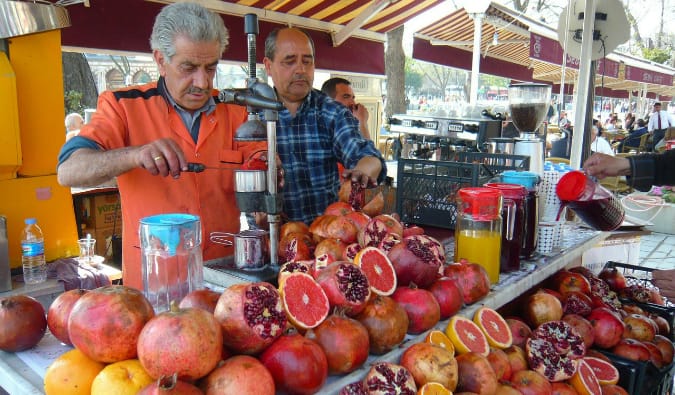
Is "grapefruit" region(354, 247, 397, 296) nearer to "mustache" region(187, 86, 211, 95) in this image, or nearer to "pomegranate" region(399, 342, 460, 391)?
"pomegranate" region(399, 342, 460, 391)

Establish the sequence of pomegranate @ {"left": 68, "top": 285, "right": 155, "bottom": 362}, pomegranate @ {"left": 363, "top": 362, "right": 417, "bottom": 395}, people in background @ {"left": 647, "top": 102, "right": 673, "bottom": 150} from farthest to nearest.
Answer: people in background @ {"left": 647, "top": 102, "right": 673, "bottom": 150}
pomegranate @ {"left": 363, "top": 362, "right": 417, "bottom": 395}
pomegranate @ {"left": 68, "top": 285, "right": 155, "bottom": 362}

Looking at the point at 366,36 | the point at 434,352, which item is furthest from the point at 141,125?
the point at 366,36

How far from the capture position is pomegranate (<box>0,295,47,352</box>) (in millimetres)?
1295

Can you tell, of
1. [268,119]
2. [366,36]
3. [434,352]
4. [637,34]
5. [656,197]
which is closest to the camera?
[434,352]

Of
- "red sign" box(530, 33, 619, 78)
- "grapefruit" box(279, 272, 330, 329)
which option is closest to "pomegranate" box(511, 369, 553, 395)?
"grapefruit" box(279, 272, 330, 329)

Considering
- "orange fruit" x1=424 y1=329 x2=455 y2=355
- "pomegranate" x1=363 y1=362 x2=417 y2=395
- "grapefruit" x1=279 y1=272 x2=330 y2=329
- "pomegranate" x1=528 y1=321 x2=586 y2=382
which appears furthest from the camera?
"pomegranate" x1=528 y1=321 x2=586 y2=382

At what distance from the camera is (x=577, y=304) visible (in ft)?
7.25

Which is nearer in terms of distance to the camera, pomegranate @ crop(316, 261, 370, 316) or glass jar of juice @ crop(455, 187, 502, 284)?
pomegranate @ crop(316, 261, 370, 316)

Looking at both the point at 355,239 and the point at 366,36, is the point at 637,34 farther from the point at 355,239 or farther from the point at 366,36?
the point at 355,239

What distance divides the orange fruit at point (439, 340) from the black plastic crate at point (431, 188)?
1.22m

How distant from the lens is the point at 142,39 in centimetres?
414

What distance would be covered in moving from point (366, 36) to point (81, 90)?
5.64 meters

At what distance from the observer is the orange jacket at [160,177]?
2213 mm

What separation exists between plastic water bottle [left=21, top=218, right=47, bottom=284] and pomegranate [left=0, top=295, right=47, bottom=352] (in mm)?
2146
